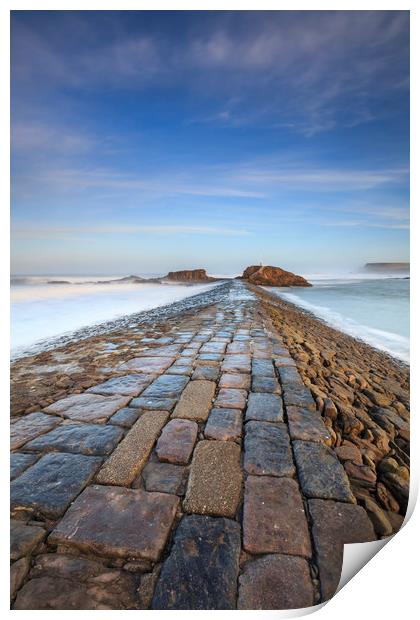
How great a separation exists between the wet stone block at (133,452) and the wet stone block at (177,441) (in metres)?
0.05

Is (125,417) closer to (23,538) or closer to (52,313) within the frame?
(23,538)

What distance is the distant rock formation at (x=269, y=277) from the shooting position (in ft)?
91.9

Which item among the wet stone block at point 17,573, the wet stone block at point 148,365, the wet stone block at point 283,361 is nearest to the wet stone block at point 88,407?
the wet stone block at point 148,365

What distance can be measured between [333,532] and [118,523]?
855 mm

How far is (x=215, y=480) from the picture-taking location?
4.88 feet

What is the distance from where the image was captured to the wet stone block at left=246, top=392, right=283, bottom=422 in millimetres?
2066

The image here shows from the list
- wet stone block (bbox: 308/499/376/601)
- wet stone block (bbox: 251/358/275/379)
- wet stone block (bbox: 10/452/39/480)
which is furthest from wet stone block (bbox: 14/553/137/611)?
wet stone block (bbox: 251/358/275/379)

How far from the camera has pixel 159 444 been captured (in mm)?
1764

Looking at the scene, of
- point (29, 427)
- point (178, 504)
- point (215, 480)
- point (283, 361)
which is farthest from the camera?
point (283, 361)

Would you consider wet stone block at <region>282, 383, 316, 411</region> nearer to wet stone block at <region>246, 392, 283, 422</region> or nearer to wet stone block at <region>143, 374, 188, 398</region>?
wet stone block at <region>246, 392, 283, 422</region>

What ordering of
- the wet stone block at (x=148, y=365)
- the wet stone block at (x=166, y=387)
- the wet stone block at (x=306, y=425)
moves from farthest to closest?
the wet stone block at (x=148, y=365) → the wet stone block at (x=166, y=387) → the wet stone block at (x=306, y=425)

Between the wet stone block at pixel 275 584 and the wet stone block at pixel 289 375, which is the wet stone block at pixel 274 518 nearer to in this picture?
the wet stone block at pixel 275 584

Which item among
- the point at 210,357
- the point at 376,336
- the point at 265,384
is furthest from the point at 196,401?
the point at 376,336
